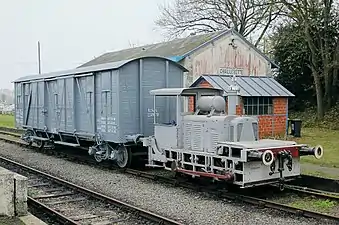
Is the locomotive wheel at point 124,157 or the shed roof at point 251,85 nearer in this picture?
the locomotive wheel at point 124,157

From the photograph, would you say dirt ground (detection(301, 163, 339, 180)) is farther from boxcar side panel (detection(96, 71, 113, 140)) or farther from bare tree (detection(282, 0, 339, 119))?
bare tree (detection(282, 0, 339, 119))

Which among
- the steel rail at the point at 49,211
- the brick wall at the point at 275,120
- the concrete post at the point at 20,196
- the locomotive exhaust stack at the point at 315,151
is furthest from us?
the brick wall at the point at 275,120

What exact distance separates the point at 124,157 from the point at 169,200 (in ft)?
14.6

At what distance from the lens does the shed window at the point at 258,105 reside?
22.1m

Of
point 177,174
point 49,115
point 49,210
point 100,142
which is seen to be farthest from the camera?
point 49,115

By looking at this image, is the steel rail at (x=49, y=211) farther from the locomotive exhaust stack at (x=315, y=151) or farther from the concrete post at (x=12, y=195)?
the locomotive exhaust stack at (x=315, y=151)

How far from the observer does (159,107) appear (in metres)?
13.8

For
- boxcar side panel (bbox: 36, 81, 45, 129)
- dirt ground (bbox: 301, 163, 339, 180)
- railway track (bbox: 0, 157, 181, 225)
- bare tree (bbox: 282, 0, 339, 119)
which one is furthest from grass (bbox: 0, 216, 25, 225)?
bare tree (bbox: 282, 0, 339, 119)

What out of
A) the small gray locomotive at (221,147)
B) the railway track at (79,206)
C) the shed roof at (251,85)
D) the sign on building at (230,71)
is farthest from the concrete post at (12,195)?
the sign on building at (230,71)

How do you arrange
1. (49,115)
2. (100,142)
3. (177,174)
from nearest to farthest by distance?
1. (177,174)
2. (100,142)
3. (49,115)

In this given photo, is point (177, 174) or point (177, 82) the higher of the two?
point (177, 82)

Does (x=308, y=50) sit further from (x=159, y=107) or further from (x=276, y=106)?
(x=159, y=107)

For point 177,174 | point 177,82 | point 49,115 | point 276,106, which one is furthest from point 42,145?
point 276,106

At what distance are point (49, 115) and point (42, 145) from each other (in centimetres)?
221
